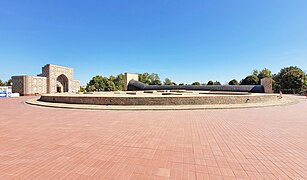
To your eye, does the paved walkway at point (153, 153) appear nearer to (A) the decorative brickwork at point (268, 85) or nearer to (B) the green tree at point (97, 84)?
(A) the decorative brickwork at point (268, 85)

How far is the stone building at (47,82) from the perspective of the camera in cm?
A: 3106

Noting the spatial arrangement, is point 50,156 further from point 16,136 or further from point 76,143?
point 16,136

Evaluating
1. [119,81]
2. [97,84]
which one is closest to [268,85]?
[97,84]

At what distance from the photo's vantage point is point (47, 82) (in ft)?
119

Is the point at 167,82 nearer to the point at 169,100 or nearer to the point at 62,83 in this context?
the point at 62,83

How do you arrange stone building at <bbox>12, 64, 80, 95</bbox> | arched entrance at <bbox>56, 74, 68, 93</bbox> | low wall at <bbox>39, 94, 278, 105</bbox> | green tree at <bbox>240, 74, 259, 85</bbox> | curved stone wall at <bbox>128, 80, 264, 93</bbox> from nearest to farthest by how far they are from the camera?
1. low wall at <bbox>39, 94, 278, 105</bbox>
2. curved stone wall at <bbox>128, 80, 264, 93</bbox>
3. stone building at <bbox>12, 64, 80, 95</bbox>
4. green tree at <bbox>240, 74, 259, 85</bbox>
5. arched entrance at <bbox>56, 74, 68, 93</bbox>

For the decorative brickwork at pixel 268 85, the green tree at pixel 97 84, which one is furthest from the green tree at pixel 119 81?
the decorative brickwork at pixel 268 85

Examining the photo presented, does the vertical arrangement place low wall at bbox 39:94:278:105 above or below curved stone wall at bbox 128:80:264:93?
below

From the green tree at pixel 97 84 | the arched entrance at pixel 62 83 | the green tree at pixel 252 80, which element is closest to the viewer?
the green tree at pixel 252 80

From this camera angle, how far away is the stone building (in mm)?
31062

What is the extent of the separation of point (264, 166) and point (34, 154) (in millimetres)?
5148

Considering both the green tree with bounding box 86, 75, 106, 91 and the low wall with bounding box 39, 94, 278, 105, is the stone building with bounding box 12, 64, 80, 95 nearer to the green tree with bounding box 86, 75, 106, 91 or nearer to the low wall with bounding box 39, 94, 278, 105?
the green tree with bounding box 86, 75, 106, 91

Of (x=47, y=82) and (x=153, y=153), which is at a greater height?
(x=47, y=82)

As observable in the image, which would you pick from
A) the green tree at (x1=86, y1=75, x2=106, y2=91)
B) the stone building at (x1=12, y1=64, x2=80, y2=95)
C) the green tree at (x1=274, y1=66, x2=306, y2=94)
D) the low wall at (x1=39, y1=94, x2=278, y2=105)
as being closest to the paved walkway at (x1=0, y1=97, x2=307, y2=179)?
the low wall at (x1=39, y1=94, x2=278, y2=105)
